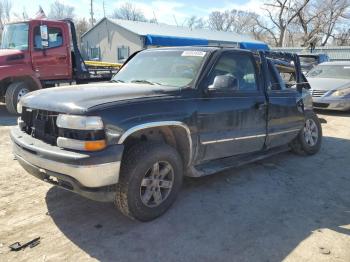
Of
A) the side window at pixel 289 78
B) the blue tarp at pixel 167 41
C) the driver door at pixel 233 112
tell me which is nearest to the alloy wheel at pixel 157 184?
the driver door at pixel 233 112

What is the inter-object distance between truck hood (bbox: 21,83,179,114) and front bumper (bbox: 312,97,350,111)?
8053 millimetres

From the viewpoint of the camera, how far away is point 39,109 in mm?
3693

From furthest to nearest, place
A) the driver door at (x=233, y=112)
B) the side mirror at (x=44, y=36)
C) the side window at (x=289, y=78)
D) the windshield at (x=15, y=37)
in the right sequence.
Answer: the windshield at (x=15, y=37) → the side mirror at (x=44, y=36) → the side window at (x=289, y=78) → the driver door at (x=233, y=112)

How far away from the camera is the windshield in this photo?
9.95 m

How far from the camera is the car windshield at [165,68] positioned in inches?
171

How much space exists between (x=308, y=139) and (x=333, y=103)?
16.1 feet

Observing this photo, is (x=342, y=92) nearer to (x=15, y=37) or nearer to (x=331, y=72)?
(x=331, y=72)

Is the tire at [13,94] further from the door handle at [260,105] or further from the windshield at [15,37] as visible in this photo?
the door handle at [260,105]

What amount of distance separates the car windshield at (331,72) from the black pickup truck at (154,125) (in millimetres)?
7378

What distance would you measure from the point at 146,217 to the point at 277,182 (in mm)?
2167

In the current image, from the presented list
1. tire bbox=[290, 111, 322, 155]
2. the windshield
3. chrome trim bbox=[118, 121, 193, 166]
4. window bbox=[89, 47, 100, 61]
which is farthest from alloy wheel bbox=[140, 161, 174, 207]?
window bbox=[89, 47, 100, 61]

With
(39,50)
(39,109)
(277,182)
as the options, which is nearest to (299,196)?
(277,182)

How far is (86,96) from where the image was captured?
3555 millimetres

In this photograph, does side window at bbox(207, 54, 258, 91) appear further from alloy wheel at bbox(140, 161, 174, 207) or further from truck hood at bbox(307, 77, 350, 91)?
truck hood at bbox(307, 77, 350, 91)
